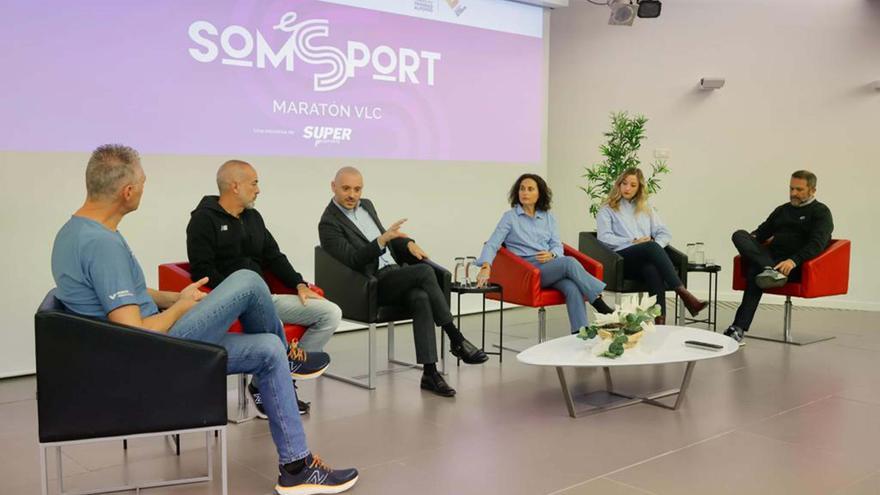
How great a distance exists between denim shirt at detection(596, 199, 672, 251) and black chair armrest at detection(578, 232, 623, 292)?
8 centimetres

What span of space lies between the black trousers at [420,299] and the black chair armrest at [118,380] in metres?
1.95

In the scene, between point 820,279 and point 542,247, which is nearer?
point 542,247

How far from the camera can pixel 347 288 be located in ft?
15.3

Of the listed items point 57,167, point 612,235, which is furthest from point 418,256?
point 57,167

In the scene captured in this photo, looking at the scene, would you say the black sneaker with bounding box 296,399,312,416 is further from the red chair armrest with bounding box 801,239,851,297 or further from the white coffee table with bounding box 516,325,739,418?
the red chair armrest with bounding box 801,239,851,297

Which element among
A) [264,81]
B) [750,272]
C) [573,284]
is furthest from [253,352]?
[750,272]

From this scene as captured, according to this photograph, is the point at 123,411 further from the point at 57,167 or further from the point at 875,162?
the point at 875,162

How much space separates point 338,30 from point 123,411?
162 inches

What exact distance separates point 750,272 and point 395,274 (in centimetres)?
283

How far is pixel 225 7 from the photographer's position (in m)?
5.57

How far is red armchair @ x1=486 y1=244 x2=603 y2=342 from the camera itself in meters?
5.37

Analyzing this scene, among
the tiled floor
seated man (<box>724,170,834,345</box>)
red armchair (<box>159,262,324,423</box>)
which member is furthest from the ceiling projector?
red armchair (<box>159,262,324,423</box>)

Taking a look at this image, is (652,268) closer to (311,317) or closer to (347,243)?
(347,243)

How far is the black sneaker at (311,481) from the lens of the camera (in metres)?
3.05
